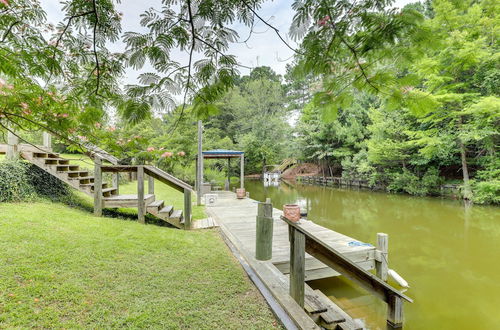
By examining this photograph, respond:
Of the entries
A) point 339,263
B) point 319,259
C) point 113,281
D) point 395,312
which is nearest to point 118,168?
point 113,281

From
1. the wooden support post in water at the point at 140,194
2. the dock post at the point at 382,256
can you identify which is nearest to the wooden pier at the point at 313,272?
the dock post at the point at 382,256

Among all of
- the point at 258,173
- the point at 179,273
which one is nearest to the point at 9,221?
the point at 179,273

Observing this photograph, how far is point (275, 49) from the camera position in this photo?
2104mm

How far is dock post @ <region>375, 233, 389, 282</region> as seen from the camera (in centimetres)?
437

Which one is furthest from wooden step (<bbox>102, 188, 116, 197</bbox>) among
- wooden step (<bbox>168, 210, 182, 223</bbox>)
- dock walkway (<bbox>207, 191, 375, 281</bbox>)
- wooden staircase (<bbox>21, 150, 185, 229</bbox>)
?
dock walkway (<bbox>207, 191, 375, 281</bbox>)

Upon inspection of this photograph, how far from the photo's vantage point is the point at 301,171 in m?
29.4

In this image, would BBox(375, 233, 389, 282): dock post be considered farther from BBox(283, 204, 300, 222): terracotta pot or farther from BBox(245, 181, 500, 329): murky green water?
Result: BBox(283, 204, 300, 222): terracotta pot

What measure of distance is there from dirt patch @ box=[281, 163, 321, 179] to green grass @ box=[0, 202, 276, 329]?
82.8ft

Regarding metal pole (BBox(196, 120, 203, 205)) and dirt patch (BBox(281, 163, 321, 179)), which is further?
dirt patch (BBox(281, 163, 321, 179))

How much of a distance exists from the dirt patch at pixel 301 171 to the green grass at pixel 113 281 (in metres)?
25.2

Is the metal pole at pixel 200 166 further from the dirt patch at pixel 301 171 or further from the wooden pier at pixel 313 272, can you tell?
the dirt patch at pixel 301 171

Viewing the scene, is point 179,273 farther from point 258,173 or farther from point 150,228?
point 258,173

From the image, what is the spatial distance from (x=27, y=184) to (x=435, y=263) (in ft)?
28.6

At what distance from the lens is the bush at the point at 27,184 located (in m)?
4.76
